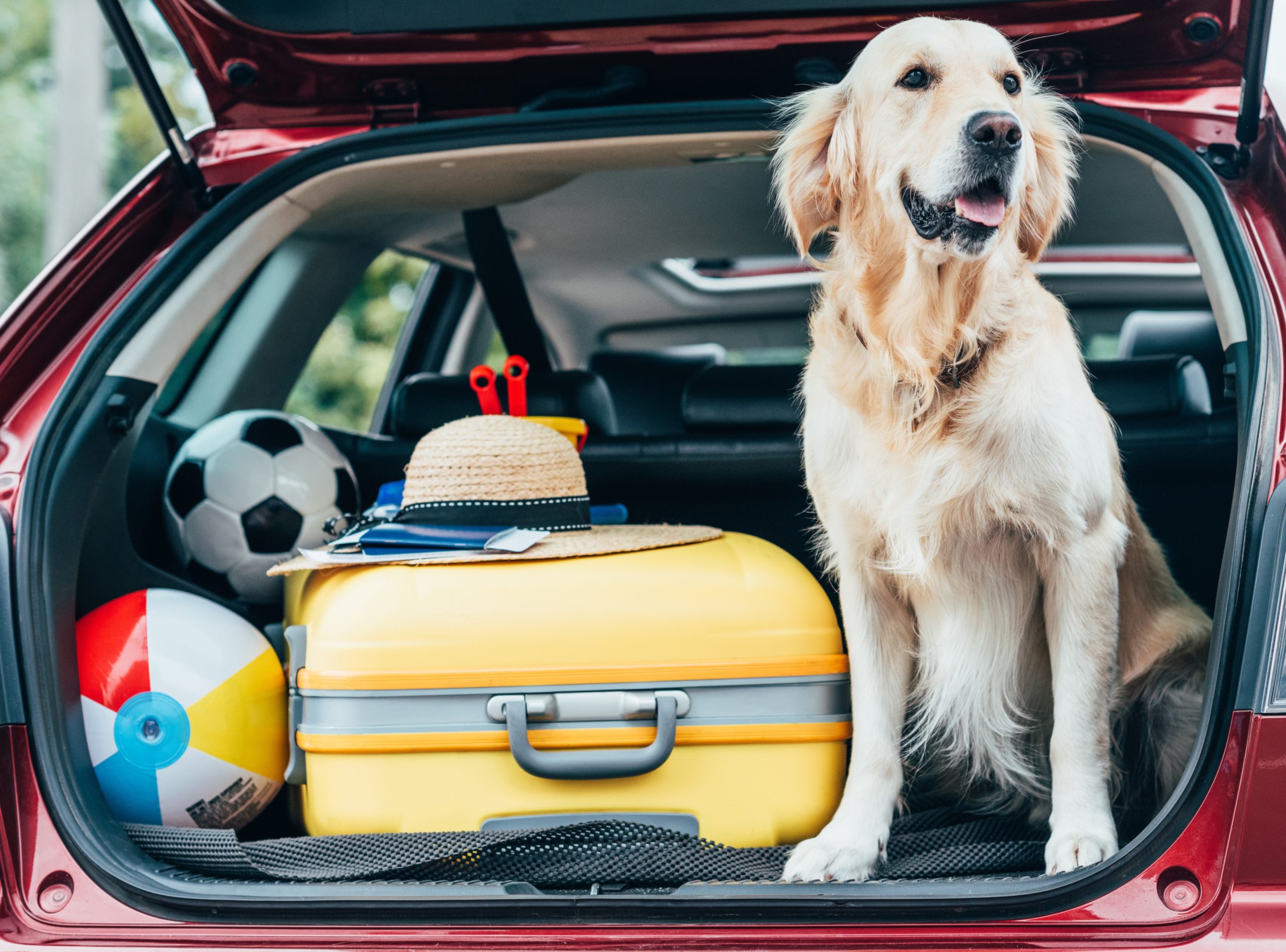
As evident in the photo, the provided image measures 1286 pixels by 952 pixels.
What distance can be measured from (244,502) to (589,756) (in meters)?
0.95

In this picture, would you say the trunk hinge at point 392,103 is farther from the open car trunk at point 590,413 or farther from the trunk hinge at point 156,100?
the trunk hinge at point 156,100

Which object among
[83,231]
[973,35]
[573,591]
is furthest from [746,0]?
[83,231]

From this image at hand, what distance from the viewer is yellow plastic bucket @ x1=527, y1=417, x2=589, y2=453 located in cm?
221

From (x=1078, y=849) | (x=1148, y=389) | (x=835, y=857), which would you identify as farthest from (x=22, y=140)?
(x=1078, y=849)

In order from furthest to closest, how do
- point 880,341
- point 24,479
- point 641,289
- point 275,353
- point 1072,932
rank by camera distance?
point 641,289 < point 275,353 < point 880,341 < point 24,479 < point 1072,932

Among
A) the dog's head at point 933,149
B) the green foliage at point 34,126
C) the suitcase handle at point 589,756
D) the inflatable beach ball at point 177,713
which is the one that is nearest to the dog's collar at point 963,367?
the dog's head at point 933,149

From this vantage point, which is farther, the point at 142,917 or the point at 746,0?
the point at 746,0

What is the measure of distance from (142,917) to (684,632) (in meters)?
0.75

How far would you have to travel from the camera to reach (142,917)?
1277 mm

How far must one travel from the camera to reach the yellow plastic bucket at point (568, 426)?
221 cm

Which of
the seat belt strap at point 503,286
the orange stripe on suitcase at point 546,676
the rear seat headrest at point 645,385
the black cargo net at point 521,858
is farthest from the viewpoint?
the rear seat headrest at point 645,385

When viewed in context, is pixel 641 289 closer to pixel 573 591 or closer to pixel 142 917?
pixel 573 591

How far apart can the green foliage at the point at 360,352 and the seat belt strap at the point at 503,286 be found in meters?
9.08

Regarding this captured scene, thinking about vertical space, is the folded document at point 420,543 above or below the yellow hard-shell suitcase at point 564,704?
above
